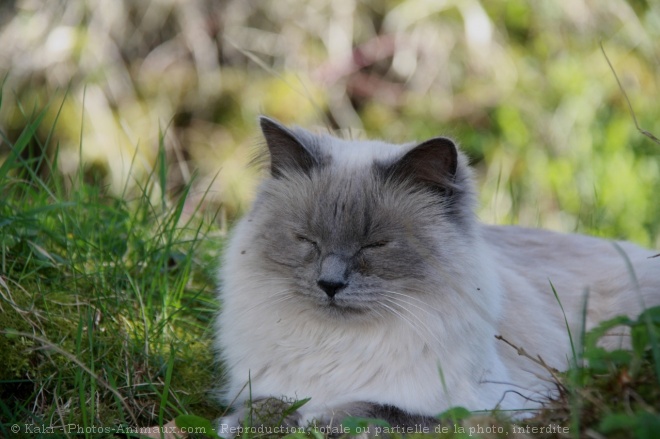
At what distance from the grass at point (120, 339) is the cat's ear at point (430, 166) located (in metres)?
0.82

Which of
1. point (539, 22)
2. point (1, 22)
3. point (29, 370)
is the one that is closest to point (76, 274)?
point (29, 370)

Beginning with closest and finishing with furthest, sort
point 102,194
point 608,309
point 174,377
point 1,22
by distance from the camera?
point 174,377 → point 608,309 → point 102,194 → point 1,22

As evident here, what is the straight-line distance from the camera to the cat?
8.96 ft

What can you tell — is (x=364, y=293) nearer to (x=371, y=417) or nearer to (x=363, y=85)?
(x=371, y=417)

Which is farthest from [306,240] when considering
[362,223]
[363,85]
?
[363,85]

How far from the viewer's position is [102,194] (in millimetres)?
4215

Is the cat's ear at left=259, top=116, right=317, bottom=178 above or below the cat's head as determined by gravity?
above

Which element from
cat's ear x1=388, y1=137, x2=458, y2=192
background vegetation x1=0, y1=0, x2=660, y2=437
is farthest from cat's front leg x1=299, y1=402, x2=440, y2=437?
background vegetation x1=0, y1=0, x2=660, y2=437

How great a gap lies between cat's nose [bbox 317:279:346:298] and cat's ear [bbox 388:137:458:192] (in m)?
0.51

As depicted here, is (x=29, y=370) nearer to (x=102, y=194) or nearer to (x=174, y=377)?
(x=174, y=377)

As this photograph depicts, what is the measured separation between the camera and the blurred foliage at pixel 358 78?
7.05 metres

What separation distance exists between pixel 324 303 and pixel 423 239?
449mm

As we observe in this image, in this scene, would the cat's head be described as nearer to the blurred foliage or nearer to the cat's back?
the cat's back

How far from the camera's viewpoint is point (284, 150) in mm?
3088
